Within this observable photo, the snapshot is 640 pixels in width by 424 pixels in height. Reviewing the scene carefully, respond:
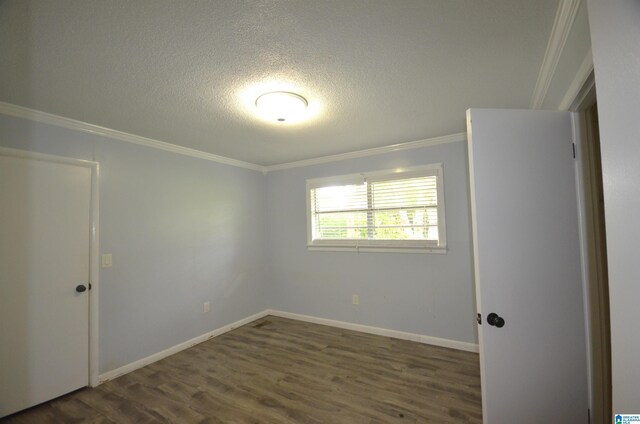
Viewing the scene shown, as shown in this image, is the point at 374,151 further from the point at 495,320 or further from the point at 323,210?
the point at 495,320

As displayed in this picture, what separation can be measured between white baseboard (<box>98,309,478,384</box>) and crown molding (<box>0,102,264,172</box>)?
2299 millimetres

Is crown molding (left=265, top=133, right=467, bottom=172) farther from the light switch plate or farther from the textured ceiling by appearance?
the light switch plate

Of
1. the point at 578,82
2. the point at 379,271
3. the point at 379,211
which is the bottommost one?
the point at 379,271

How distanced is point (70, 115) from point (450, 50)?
299cm

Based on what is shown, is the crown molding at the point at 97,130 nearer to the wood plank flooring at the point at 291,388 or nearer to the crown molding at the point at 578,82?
the wood plank flooring at the point at 291,388

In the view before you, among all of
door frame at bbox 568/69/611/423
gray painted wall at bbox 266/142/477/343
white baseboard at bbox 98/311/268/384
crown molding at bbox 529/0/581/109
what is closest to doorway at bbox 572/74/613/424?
door frame at bbox 568/69/611/423

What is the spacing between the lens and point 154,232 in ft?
9.91

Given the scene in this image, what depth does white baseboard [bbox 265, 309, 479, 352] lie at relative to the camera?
10.0ft

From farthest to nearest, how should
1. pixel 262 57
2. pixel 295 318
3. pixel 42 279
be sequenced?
pixel 295 318
pixel 42 279
pixel 262 57

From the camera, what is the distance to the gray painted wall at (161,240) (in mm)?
2594

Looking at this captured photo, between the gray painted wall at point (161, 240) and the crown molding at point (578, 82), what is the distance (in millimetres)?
3606

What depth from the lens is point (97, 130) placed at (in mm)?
2600

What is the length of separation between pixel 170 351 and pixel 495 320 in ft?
10.7

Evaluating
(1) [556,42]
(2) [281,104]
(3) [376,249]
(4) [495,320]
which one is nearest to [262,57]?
(2) [281,104]
